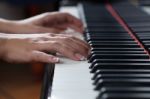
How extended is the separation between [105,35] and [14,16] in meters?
1.92

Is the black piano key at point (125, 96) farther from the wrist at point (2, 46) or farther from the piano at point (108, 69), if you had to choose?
the wrist at point (2, 46)

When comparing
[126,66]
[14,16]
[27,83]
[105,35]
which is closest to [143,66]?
[126,66]

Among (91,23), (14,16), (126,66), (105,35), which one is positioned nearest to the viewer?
(126,66)

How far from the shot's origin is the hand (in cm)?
118

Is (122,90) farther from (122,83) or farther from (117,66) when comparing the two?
(117,66)

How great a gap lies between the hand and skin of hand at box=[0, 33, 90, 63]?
0.96 feet

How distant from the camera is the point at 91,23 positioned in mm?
1212

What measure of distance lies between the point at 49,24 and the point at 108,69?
1.95 ft

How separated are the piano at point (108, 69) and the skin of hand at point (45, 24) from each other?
0.12 meters

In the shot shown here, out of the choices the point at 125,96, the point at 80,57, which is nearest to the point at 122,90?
the point at 125,96

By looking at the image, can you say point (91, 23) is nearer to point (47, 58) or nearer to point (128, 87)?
point (47, 58)

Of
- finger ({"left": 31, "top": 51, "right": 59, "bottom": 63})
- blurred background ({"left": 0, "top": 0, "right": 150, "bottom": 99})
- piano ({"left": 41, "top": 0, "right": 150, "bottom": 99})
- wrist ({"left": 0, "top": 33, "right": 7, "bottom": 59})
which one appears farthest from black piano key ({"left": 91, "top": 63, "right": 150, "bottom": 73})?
blurred background ({"left": 0, "top": 0, "right": 150, "bottom": 99})

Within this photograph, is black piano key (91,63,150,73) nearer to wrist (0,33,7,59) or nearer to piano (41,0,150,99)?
piano (41,0,150,99)

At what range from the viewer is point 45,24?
1255mm
